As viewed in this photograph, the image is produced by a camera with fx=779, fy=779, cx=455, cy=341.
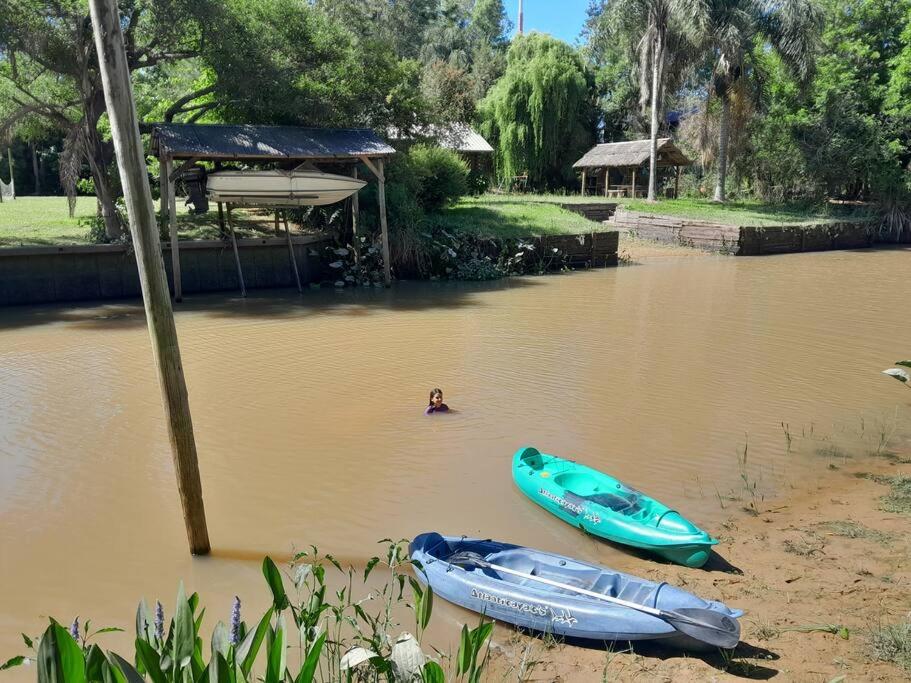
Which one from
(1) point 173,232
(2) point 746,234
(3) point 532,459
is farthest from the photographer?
(2) point 746,234

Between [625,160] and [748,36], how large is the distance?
7110mm

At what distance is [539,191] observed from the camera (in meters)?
40.0

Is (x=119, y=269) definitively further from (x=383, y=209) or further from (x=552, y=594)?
(x=552, y=594)

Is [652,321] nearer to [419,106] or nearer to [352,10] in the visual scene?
[419,106]

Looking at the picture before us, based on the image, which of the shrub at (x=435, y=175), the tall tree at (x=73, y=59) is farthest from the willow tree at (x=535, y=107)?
the tall tree at (x=73, y=59)

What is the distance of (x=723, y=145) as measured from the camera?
34469 mm

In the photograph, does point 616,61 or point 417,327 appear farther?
point 616,61

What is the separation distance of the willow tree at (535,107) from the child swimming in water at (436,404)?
3016cm

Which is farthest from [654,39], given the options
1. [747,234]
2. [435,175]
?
[435,175]

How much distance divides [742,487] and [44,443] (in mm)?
7240

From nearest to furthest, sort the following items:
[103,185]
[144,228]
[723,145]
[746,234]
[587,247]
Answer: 1. [144,228]
2. [103,185]
3. [587,247]
4. [746,234]
5. [723,145]

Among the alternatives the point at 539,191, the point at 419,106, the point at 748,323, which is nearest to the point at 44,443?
the point at 748,323

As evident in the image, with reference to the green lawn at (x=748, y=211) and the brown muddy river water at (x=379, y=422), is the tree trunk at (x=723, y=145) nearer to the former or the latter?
the green lawn at (x=748, y=211)

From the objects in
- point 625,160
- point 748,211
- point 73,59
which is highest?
point 73,59
